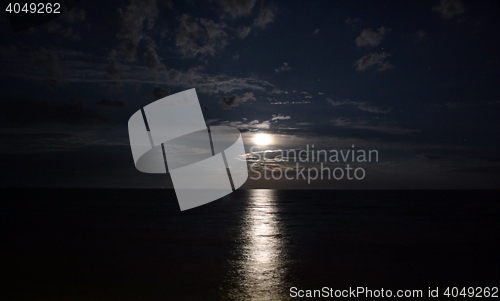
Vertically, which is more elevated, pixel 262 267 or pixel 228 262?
pixel 262 267

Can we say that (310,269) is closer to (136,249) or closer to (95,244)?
(136,249)

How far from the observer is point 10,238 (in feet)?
82.9

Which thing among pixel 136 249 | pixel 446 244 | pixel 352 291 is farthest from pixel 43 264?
pixel 446 244

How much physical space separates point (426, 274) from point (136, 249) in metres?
17.5

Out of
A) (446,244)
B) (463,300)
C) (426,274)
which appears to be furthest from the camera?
(446,244)

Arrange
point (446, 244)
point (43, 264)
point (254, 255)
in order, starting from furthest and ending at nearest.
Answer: point (446, 244), point (254, 255), point (43, 264)

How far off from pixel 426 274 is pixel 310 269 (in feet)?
19.0

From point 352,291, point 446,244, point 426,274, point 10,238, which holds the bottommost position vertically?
point 446,244

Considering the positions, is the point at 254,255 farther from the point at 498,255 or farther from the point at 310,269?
the point at 498,255

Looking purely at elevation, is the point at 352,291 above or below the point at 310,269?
above

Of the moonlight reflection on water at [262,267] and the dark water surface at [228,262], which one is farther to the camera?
the dark water surface at [228,262]

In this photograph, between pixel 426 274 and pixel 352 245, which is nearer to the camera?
pixel 426 274

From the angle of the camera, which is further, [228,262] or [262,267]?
[228,262]

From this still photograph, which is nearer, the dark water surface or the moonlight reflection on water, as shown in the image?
the moonlight reflection on water
